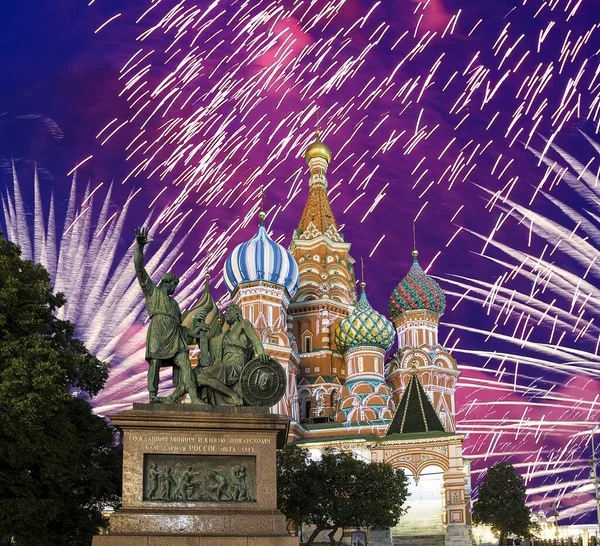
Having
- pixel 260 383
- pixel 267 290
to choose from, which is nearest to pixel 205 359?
pixel 260 383

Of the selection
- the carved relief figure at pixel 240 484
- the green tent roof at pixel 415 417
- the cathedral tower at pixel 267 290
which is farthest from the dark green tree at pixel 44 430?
the cathedral tower at pixel 267 290

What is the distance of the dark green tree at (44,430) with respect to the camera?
19.4 meters

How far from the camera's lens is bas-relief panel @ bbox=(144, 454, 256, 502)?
46.7 ft

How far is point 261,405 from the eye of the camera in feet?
50.2

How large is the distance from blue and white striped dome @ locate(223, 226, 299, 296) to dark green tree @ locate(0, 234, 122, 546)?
31066mm

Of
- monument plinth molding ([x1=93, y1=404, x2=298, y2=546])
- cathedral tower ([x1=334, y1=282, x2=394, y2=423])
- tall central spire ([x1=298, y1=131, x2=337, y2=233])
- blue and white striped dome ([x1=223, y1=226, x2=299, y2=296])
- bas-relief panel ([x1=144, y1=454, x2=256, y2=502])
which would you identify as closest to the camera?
monument plinth molding ([x1=93, y1=404, x2=298, y2=546])

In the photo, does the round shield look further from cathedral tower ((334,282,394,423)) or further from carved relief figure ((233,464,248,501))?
cathedral tower ((334,282,394,423))

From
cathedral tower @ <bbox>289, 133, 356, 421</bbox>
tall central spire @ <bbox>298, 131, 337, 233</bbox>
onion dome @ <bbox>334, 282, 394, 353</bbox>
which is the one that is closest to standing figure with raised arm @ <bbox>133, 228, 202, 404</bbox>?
cathedral tower @ <bbox>289, 133, 356, 421</bbox>

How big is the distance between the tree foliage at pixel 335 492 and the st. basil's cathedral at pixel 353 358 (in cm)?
1070

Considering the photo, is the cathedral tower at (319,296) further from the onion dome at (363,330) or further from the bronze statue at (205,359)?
the bronze statue at (205,359)

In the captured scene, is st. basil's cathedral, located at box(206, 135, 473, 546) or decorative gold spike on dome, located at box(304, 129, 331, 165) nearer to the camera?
st. basil's cathedral, located at box(206, 135, 473, 546)

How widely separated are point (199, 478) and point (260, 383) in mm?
2222

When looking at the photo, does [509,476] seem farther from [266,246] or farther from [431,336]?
[266,246]

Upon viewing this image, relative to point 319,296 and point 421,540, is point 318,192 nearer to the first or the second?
point 319,296
